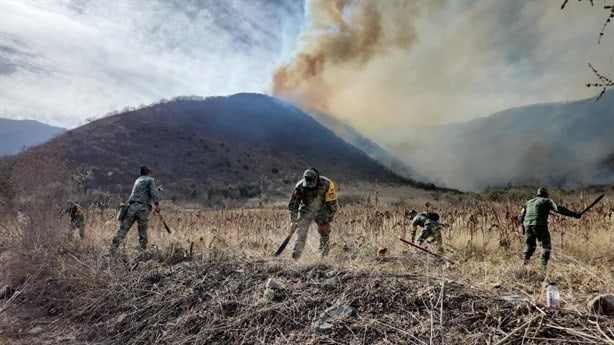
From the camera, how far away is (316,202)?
24.3 ft

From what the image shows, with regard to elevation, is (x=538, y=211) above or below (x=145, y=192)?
below

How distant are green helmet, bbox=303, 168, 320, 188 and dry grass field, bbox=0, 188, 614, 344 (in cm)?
116

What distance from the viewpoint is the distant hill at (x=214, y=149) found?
46250mm

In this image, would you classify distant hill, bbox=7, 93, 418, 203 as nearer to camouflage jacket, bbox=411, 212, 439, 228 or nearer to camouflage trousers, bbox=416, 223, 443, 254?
camouflage jacket, bbox=411, 212, 439, 228

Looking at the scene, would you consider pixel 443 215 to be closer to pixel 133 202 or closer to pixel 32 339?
pixel 133 202

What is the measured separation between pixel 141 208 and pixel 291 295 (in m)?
5.03

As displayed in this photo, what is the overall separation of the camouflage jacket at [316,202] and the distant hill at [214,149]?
24.2 m

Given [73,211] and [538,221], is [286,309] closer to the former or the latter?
[538,221]

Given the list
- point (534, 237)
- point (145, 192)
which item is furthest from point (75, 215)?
point (534, 237)

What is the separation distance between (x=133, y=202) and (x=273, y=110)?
286 feet

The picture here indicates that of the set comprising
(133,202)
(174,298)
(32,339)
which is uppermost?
(133,202)

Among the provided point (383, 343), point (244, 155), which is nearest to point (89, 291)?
point (383, 343)

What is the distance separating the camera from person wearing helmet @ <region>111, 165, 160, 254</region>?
7879 mm

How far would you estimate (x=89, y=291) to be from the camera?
17.6 feet
